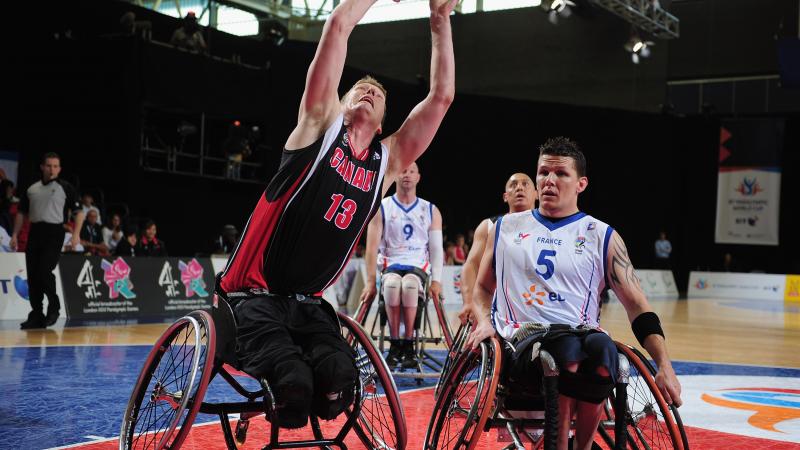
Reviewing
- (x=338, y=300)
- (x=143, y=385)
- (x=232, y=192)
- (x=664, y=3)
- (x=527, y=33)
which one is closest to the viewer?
(x=143, y=385)

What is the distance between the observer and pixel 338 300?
1304cm

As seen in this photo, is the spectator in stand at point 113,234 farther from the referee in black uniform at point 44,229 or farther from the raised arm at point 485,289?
the raised arm at point 485,289

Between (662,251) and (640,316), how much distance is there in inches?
733

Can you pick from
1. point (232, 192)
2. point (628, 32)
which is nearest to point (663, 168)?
Result: point (628, 32)

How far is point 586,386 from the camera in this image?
299cm

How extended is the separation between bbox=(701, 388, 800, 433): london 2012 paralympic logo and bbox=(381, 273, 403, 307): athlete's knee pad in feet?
7.28

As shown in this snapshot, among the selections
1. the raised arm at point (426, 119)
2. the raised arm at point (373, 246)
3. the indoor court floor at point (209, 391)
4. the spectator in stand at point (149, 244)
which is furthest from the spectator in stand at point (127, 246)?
the raised arm at point (426, 119)

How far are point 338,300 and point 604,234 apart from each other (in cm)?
986

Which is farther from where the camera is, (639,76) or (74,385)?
(639,76)

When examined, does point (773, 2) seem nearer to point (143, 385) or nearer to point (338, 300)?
point (338, 300)

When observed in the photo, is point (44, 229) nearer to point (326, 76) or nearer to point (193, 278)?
point (193, 278)

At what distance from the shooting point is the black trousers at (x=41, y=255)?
8422 millimetres

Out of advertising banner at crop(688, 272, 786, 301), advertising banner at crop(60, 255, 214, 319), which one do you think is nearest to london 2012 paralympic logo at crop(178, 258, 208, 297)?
advertising banner at crop(60, 255, 214, 319)

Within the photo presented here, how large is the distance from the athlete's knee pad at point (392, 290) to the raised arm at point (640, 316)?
322 centimetres
